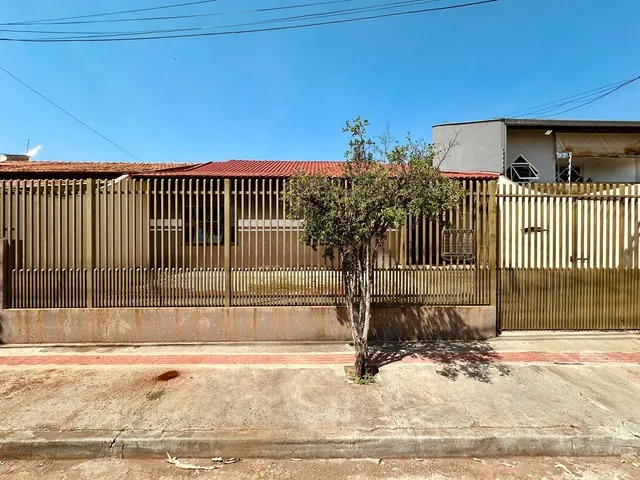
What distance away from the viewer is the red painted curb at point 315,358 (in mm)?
4562

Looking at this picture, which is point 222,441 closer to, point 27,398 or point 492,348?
point 27,398

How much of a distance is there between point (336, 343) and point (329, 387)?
4.76 ft

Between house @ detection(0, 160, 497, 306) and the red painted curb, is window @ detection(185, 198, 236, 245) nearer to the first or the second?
house @ detection(0, 160, 497, 306)

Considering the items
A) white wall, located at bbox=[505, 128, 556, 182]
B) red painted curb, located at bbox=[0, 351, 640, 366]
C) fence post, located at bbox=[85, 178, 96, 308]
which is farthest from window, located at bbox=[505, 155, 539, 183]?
fence post, located at bbox=[85, 178, 96, 308]

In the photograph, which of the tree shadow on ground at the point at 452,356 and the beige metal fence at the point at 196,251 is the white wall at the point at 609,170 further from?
the tree shadow on ground at the point at 452,356

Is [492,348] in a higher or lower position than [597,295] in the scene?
lower

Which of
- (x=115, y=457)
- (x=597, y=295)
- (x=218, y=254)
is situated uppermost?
(x=218, y=254)

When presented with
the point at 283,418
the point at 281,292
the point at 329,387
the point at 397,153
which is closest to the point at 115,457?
the point at 283,418

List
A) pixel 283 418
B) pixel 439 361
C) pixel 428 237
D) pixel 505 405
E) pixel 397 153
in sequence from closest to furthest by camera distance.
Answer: pixel 283 418 < pixel 505 405 < pixel 397 153 < pixel 439 361 < pixel 428 237

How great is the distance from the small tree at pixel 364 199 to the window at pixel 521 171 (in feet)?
35.3

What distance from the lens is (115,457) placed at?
2908 mm

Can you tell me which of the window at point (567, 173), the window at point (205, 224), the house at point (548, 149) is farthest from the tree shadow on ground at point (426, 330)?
the window at point (567, 173)

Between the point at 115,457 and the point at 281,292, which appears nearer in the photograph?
the point at 115,457

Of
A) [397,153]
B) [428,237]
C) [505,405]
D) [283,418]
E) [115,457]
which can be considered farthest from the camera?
[428,237]
